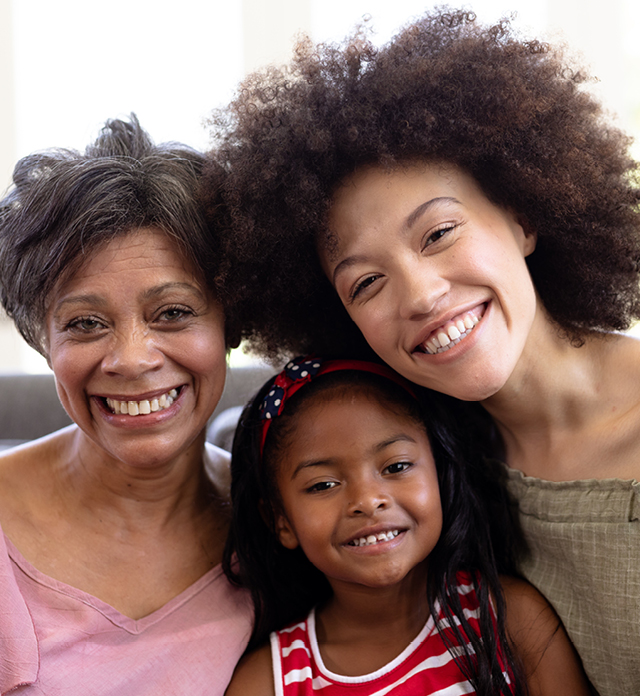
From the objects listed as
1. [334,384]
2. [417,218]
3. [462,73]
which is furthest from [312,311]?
[462,73]

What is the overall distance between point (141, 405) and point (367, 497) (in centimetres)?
56

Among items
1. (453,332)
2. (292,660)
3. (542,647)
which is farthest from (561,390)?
(292,660)

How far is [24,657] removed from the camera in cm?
162

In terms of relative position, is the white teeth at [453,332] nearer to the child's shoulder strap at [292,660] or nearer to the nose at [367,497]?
the nose at [367,497]

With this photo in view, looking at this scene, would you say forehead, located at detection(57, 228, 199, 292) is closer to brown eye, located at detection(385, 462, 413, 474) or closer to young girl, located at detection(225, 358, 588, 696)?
young girl, located at detection(225, 358, 588, 696)

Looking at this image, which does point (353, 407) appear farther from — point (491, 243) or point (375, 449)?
point (491, 243)

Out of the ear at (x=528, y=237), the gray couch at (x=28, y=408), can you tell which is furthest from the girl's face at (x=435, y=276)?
the gray couch at (x=28, y=408)

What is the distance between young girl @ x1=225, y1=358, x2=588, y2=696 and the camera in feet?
5.51

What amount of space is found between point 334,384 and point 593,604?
0.76 metres

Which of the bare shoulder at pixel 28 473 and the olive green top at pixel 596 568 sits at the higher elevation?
the bare shoulder at pixel 28 473

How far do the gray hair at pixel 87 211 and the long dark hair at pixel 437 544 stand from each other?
1.42 ft

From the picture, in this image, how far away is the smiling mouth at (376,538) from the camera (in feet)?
5.56

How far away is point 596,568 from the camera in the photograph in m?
1.61

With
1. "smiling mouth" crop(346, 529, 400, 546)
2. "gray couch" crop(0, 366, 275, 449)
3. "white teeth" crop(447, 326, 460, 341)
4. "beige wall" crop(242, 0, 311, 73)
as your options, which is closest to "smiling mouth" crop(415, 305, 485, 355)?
"white teeth" crop(447, 326, 460, 341)
